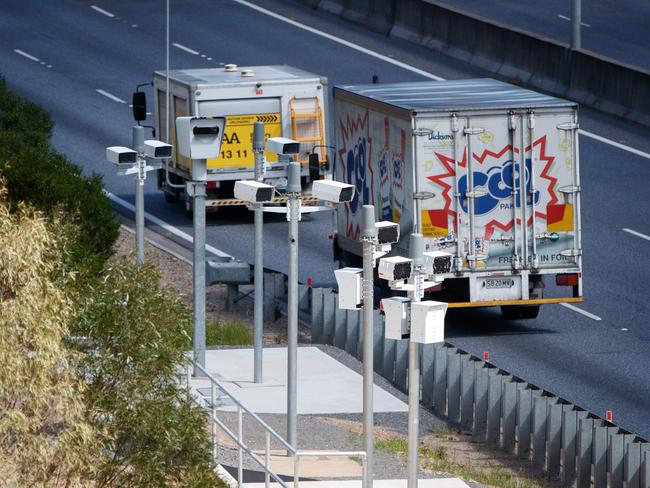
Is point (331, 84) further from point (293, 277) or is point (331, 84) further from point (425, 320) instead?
point (425, 320)

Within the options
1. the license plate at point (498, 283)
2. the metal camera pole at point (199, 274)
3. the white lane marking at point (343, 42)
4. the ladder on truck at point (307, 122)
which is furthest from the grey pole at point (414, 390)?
the white lane marking at point (343, 42)

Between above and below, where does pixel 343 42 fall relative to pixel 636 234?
above

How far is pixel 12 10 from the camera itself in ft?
176

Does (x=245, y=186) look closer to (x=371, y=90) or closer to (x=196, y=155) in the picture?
(x=196, y=155)

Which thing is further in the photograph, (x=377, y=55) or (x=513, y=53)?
(x=377, y=55)

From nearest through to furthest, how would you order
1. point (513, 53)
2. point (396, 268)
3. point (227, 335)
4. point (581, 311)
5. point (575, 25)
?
1. point (396, 268)
2. point (227, 335)
3. point (581, 311)
4. point (575, 25)
5. point (513, 53)

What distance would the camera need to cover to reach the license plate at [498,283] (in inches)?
1028

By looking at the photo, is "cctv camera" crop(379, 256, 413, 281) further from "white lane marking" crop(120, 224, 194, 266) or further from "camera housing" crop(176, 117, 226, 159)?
"white lane marking" crop(120, 224, 194, 266)

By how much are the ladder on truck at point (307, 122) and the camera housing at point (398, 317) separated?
18.5 meters

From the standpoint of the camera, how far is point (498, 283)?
26.1m

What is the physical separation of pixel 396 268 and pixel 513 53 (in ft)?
97.1

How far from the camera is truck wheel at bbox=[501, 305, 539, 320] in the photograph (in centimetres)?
2748

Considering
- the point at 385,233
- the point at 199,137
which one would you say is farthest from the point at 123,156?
the point at 385,233

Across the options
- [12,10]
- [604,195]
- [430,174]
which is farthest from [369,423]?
[12,10]
